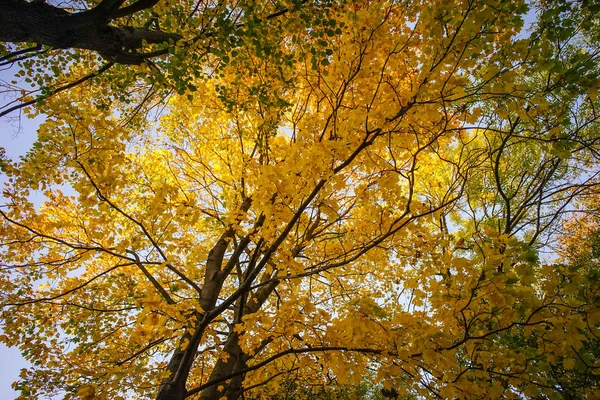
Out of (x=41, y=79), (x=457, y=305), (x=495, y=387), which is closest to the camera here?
(x=495, y=387)

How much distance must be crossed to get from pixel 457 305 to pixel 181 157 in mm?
5552

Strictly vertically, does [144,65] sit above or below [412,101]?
above

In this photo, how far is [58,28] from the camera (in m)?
2.70

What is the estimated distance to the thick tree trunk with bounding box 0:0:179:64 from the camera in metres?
2.53

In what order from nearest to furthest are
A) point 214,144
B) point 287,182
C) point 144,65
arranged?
point 287,182, point 144,65, point 214,144

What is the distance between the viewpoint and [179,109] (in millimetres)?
6281

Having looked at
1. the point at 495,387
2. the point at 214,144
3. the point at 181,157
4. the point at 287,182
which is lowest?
the point at 495,387

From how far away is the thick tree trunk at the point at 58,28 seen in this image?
→ 2.53 metres

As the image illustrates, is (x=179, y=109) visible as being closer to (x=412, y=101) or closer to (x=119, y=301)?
(x=119, y=301)

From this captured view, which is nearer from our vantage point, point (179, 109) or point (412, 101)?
point (412, 101)

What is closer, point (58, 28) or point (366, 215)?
point (58, 28)

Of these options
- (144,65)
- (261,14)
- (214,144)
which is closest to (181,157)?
(214,144)

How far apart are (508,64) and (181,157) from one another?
5626mm

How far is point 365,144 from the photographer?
2.49 m
